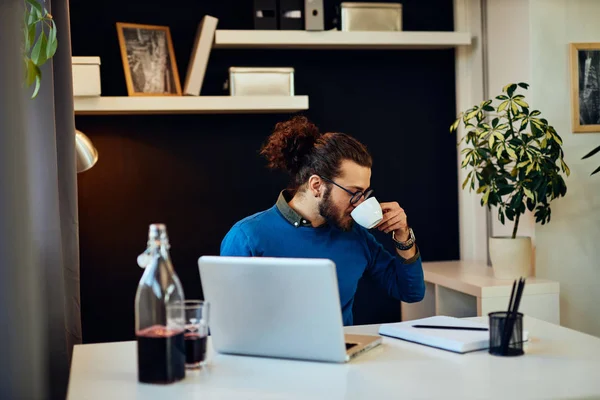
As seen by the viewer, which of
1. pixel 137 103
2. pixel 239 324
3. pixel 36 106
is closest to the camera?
pixel 239 324

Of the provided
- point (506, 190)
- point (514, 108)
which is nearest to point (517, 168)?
point (506, 190)

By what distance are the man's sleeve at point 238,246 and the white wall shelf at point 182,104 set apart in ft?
4.08

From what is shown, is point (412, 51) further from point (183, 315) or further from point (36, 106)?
point (183, 315)

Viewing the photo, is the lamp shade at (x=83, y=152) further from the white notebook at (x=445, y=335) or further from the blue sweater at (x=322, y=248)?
the white notebook at (x=445, y=335)

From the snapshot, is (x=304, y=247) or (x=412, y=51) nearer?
(x=304, y=247)

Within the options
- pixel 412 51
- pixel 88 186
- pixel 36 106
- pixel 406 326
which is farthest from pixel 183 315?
pixel 412 51

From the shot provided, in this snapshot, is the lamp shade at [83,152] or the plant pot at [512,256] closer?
the lamp shade at [83,152]

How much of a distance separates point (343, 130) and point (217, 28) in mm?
822

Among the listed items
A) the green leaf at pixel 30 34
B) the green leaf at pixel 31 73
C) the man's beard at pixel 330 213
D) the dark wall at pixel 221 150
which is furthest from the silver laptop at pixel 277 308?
the dark wall at pixel 221 150

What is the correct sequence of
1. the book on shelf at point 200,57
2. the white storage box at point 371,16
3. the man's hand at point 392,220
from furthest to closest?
1. the white storage box at point 371,16
2. the book on shelf at point 200,57
3. the man's hand at point 392,220

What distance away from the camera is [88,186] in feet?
12.8

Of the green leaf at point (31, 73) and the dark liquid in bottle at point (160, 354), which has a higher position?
the green leaf at point (31, 73)

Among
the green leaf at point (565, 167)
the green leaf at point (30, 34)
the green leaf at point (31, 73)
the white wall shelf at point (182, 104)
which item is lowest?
the green leaf at point (565, 167)

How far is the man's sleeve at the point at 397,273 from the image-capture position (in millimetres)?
2617
